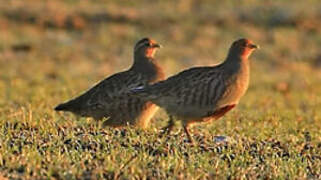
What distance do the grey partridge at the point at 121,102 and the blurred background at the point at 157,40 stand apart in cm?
354

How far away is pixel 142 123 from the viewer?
976cm

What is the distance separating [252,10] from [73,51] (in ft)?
30.6

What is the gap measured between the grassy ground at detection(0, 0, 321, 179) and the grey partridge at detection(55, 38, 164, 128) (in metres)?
0.24

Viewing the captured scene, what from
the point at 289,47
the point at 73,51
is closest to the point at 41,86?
the point at 73,51

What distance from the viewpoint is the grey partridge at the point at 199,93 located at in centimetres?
868

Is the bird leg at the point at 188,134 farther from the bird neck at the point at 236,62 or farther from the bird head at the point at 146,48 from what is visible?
the bird head at the point at 146,48

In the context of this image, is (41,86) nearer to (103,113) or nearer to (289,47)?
(103,113)

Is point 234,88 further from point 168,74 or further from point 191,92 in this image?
point 168,74

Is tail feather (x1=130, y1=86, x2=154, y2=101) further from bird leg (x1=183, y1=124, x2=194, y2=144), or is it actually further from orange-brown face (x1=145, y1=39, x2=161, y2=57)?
orange-brown face (x1=145, y1=39, x2=161, y2=57)

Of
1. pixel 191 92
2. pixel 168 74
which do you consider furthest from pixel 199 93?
pixel 168 74

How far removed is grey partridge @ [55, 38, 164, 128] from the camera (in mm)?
9742

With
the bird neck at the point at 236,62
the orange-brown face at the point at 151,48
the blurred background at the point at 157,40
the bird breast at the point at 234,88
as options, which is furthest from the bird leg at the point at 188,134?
the blurred background at the point at 157,40

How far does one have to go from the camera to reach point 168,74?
2028 cm

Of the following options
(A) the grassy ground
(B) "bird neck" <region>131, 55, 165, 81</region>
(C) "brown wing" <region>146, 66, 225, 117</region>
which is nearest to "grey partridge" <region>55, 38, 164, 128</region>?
(B) "bird neck" <region>131, 55, 165, 81</region>
